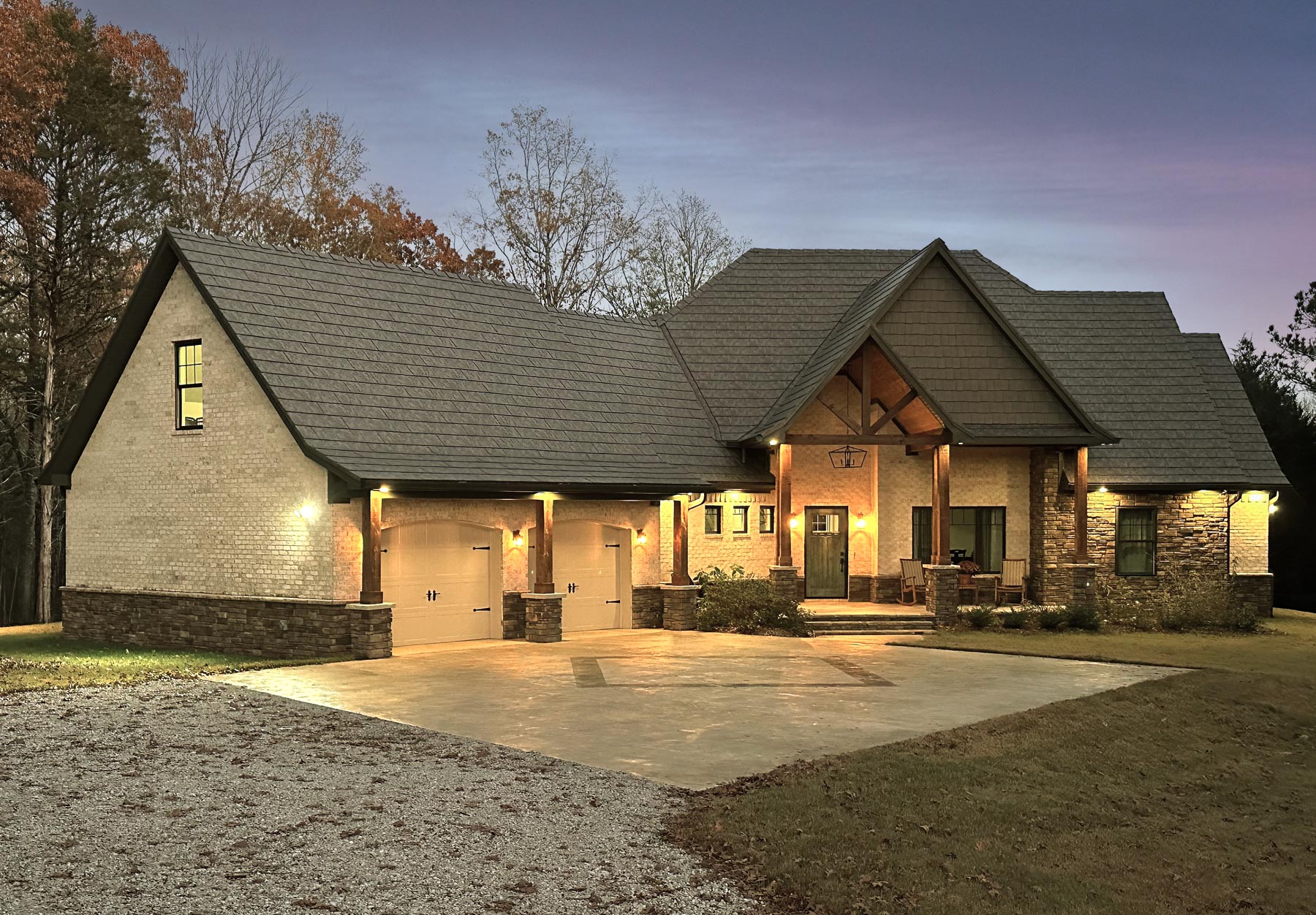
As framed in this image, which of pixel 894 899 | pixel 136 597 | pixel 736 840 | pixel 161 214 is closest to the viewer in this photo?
pixel 894 899

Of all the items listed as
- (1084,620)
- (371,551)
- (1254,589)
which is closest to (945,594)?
(1084,620)

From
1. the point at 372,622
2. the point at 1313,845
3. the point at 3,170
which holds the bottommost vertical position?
the point at 1313,845

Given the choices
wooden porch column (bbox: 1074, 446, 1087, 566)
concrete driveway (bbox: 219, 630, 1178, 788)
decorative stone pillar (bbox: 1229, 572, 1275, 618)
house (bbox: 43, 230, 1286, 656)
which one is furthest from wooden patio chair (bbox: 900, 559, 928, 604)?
decorative stone pillar (bbox: 1229, 572, 1275, 618)

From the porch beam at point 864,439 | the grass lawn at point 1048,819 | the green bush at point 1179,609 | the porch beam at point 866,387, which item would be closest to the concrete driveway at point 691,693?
the grass lawn at point 1048,819

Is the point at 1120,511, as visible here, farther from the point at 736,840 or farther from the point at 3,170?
the point at 3,170

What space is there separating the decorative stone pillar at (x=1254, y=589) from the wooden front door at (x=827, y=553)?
A: 8.31 m

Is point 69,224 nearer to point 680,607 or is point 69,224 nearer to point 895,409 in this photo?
point 680,607

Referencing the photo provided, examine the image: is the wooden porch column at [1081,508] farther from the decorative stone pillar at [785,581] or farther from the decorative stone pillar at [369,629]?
the decorative stone pillar at [369,629]

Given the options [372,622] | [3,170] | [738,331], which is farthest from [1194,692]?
[3,170]

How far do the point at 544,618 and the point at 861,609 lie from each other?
702cm

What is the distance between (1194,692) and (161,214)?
28.0m

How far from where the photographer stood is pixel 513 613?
2216 cm

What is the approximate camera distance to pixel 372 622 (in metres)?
19.1

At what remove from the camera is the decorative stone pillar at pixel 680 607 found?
24.1m
